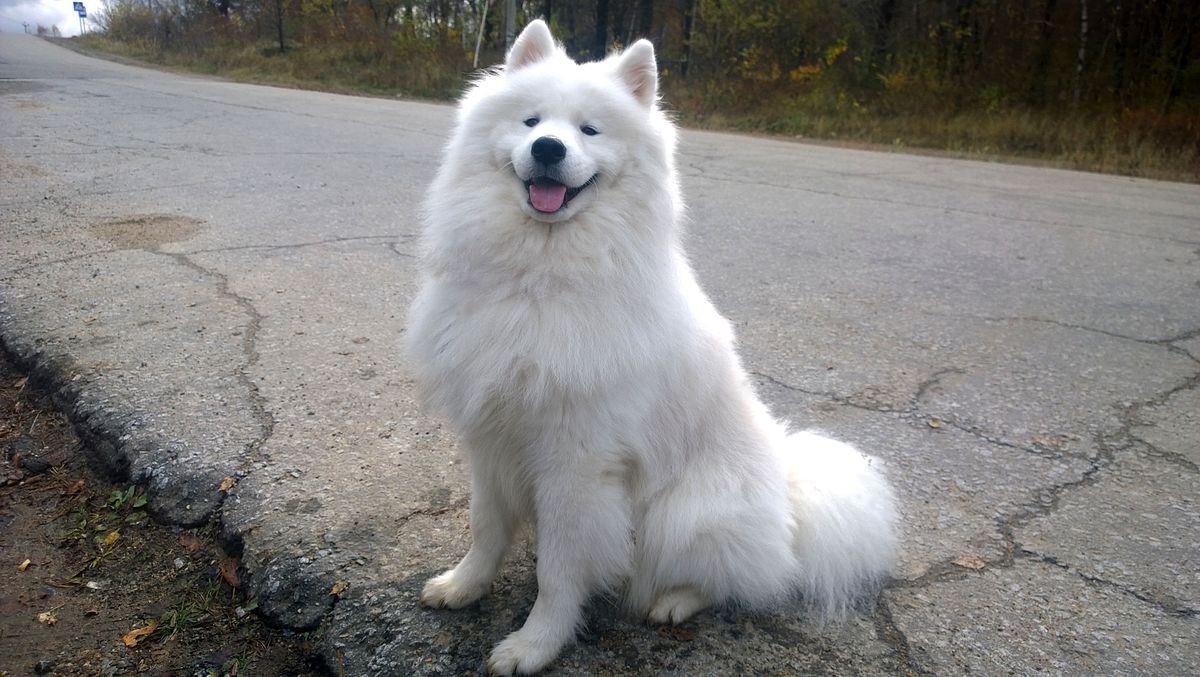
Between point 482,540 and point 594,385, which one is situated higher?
point 594,385

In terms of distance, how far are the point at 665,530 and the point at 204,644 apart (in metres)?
1.27

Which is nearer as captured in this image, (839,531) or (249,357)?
(839,531)

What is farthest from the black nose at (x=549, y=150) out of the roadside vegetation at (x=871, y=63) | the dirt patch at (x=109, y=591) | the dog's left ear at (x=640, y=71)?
the roadside vegetation at (x=871, y=63)

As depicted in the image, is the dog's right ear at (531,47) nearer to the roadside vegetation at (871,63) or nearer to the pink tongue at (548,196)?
the pink tongue at (548,196)

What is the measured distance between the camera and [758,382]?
12.4ft

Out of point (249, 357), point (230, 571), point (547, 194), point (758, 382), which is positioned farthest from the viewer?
point (758, 382)

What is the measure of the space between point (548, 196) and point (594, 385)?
0.51 m

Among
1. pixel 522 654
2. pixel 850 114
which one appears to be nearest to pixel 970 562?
pixel 522 654

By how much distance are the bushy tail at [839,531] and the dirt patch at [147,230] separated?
4457 mm

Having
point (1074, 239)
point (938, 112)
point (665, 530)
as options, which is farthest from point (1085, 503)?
point (938, 112)

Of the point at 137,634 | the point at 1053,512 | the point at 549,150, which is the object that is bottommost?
the point at 137,634

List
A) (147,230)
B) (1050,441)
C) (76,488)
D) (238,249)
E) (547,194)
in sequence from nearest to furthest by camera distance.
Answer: (547,194)
(76,488)
(1050,441)
(238,249)
(147,230)

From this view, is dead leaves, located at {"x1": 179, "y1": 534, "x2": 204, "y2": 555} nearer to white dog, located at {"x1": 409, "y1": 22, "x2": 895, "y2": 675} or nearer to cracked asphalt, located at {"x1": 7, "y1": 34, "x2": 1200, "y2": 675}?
cracked asphalt, located at {"x1": 7, "y1": 34, "x2": 1200, "y2": 675}

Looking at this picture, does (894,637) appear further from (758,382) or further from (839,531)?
(758,382)
